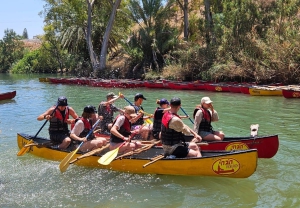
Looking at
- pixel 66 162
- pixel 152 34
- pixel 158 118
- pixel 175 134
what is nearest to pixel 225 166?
pixel 175 134

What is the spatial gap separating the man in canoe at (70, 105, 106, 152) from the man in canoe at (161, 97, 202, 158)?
1.92m

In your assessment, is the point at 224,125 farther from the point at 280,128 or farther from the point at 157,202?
the point at 157,202

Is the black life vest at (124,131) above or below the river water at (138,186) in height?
above

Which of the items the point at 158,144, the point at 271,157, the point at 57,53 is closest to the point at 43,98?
the point at 158,144

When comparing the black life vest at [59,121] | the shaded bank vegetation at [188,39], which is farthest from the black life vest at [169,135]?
the shaded bank vegetation at [188,39]

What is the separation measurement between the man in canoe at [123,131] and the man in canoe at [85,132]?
543 mm

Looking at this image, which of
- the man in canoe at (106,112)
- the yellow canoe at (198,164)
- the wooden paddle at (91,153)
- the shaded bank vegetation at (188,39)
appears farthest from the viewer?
the shaded bank vegetation at (188,39)

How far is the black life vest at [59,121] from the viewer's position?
28.4 feet

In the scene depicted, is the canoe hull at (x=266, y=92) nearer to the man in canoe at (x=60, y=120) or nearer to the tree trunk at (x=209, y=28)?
the tree trunk at (x=209, y=28)

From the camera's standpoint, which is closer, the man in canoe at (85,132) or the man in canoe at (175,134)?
the man in canoe at (175,134)

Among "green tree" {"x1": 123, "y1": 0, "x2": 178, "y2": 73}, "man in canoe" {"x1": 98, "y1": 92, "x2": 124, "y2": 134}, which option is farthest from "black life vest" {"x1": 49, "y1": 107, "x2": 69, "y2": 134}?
"green tree" {"x1": 123, "y1": 0, "x2": 178, "y2": 73}

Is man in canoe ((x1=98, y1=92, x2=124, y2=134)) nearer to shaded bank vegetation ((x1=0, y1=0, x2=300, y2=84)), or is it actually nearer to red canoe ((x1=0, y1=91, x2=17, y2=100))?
red canoe ((x1=0, y1=91, x2=17, y2=100))

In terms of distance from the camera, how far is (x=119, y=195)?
23.4ft

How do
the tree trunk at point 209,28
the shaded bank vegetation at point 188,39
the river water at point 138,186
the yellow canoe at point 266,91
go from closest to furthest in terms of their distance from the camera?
the river water at point 138,186 → the yellow canoe at point 266,91 → the shaded bank vegetation at point 188,39 → the tree trunk at point 209,28
